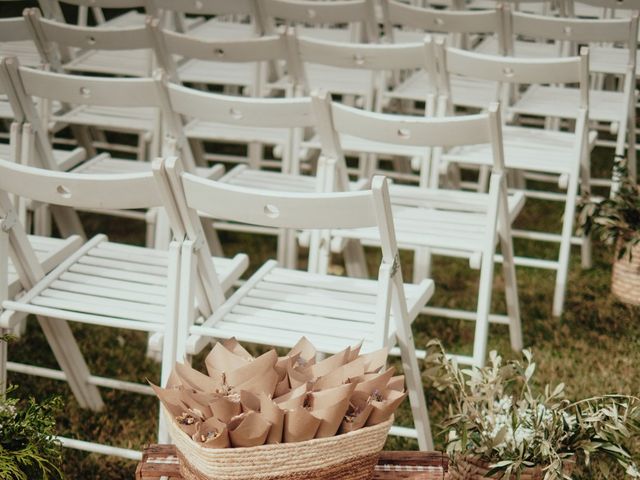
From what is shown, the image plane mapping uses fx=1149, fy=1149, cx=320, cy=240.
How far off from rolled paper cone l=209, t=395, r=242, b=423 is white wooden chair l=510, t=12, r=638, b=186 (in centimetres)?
305

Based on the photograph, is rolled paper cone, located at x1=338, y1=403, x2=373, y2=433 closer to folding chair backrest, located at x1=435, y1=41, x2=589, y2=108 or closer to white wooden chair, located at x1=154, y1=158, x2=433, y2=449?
white wooden chair, located at x1=154, y1=158, x2=433, y2=449

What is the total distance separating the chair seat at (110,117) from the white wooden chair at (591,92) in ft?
5.73

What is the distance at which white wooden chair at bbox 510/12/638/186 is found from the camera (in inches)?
201

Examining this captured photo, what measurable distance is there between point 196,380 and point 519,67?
92.5 inches

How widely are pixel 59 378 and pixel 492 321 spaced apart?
1.80 meters

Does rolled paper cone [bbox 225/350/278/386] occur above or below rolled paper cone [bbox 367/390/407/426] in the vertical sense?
above

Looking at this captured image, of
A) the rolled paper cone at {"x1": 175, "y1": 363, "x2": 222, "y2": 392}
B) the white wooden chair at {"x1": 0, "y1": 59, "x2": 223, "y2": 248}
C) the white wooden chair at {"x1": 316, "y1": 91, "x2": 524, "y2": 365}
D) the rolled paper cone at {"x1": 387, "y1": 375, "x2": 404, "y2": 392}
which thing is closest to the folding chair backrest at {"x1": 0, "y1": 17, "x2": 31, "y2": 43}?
the white wooden chair at {"x1": 0, "y1": 59, "x2": 223, "y2": 248}

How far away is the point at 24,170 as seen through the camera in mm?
3398

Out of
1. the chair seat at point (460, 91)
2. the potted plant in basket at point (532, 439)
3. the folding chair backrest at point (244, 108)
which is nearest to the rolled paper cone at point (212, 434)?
the potted plant in basket at point (532, 439)

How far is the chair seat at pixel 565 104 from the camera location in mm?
5297

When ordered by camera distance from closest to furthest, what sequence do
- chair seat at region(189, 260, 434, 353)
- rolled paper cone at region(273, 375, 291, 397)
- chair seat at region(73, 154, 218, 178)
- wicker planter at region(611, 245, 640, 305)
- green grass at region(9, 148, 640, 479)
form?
rolled paper cone at region(273, 375, 291, 397), chair seat at region(189, 260, 434, 353), green grass at region(9, 148, 640, 479), chair seat at region(73, 154, 218, 178), wicker planter at region(611, 245, 640, 305)

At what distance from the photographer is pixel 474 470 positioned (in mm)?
3000

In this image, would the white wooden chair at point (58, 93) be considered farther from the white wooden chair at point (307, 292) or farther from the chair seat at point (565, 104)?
the chair seat at point (565, 104)

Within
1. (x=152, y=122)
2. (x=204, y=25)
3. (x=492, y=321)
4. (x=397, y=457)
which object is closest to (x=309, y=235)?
(x=492, y=321)
